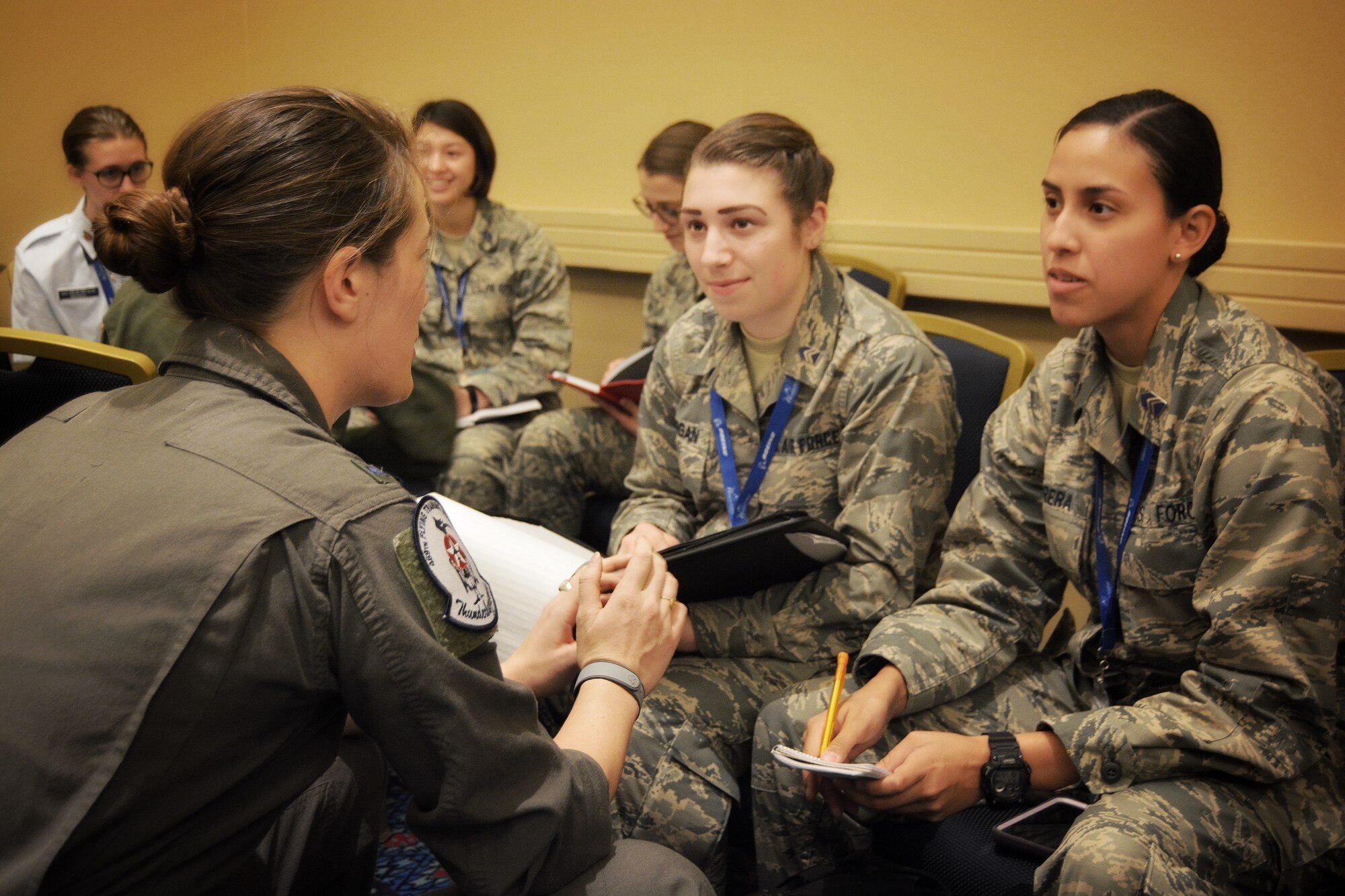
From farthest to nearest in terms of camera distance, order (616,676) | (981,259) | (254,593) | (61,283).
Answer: (61,283)
(981,259)
(616,676)
(254,593)

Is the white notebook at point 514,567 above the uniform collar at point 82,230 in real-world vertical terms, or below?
below

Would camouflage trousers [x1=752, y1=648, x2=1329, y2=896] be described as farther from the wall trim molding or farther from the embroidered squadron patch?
the wall trim molding

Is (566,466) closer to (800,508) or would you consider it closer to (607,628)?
(800,508)

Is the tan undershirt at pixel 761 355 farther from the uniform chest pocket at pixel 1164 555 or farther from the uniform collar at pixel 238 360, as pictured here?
the uniform collar at pixel 238 360

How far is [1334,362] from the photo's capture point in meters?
1.71

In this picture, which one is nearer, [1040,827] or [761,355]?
[1040,827]

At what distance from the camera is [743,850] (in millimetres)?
1791

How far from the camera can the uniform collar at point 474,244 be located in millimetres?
3164

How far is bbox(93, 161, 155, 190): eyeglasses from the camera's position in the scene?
10.5 ft

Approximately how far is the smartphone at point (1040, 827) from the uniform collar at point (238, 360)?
1012 millimetres

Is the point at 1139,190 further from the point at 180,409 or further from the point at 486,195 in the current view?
the point at 486,195

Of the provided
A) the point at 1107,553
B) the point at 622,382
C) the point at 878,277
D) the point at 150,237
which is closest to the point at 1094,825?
the point at 1107,553

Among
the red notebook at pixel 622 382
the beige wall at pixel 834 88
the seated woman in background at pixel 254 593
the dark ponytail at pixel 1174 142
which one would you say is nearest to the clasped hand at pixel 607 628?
the seated woman in background at pixel 254 593

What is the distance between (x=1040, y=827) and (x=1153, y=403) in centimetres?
60
